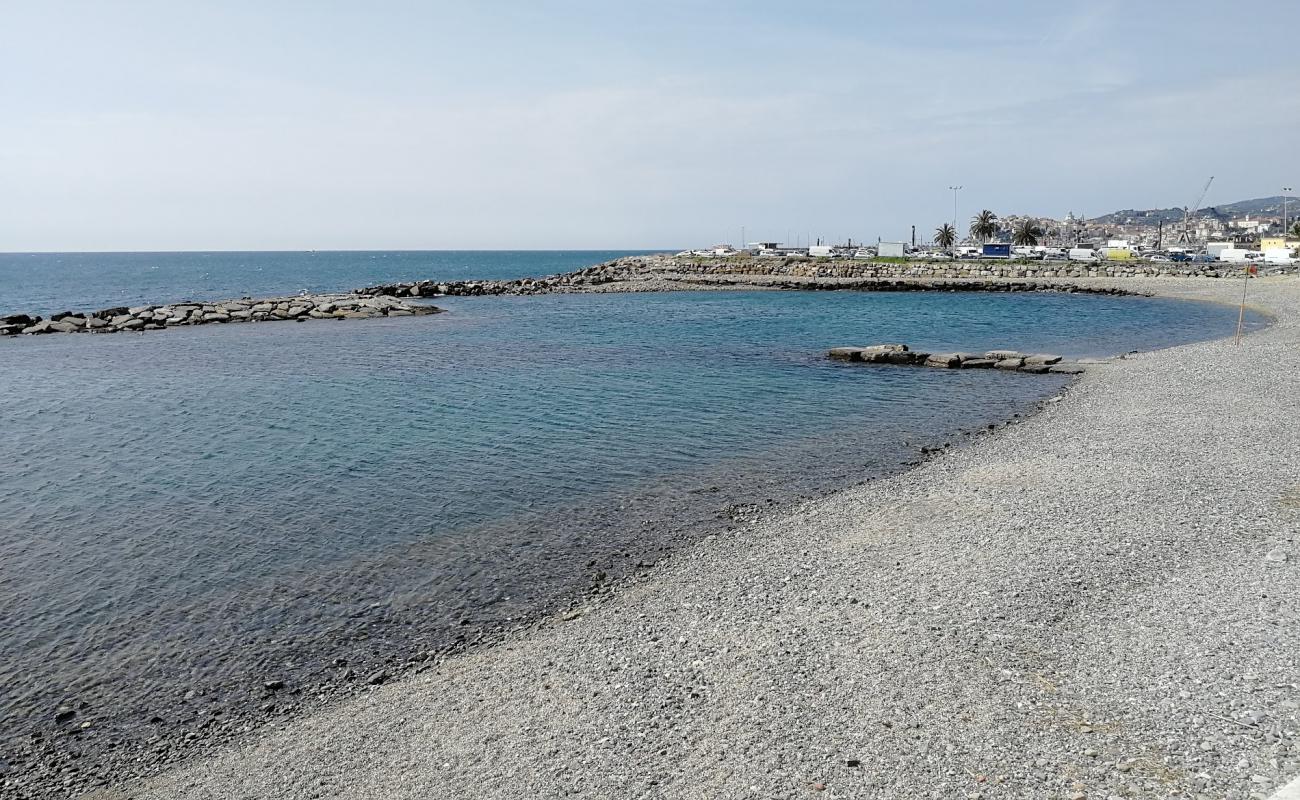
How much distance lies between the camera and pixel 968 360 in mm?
35812

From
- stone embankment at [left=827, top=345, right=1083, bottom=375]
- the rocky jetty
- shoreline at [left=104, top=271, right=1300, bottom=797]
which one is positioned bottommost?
shoreline at [left=104, top=271, right=1300, bottom=797]

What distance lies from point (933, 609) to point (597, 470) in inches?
389

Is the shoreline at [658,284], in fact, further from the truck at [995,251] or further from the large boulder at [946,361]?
the large boulder at [946,361]

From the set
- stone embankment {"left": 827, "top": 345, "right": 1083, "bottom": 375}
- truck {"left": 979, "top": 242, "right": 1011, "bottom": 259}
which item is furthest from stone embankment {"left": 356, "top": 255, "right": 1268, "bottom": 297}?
stone embankment {"left": 827, "top": 345, "right": 1083, "bottom": 375}

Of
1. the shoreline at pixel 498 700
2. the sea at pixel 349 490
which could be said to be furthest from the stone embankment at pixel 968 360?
the shoreline at pixel 498 700

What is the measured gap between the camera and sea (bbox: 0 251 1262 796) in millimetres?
10688

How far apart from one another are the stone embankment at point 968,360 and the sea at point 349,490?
1.55m

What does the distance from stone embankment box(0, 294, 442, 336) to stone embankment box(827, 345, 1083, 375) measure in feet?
132

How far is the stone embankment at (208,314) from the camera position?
2169 inches

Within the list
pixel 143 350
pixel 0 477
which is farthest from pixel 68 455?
pixel 143 350

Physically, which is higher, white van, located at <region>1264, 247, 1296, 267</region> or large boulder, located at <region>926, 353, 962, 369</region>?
white van, located at <region>1264, 247, 1296, 267</region>

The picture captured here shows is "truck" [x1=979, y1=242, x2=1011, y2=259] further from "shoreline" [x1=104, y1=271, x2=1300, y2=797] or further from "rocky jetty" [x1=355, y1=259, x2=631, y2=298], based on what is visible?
"shoreline" [x1=104, y1=271, x2=1300, y2=797]

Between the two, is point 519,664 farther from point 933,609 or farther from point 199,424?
point 199,424

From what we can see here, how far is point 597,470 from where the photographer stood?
19.4 m
